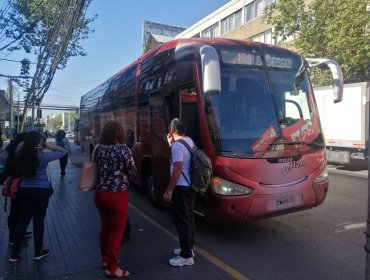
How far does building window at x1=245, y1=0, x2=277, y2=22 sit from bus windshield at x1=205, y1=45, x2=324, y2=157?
29.2m

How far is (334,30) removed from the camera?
17.3m

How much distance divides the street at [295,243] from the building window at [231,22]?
3302 cm

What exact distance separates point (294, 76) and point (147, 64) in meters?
3.42

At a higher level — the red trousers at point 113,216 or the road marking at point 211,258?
the red trousers at point 113,216

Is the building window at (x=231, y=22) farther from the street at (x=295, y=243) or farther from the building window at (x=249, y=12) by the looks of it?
the street at (x=295, y=243)

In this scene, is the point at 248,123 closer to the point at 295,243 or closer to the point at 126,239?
the point at 295,243

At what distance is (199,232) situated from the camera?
21.2 feet

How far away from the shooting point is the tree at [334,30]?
16.6m

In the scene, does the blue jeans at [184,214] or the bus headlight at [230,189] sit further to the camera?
the bus headlight at [230,189]

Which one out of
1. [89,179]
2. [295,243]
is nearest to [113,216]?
[89,179]

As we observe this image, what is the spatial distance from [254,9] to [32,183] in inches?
1334

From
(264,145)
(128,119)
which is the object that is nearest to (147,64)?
(128,119)

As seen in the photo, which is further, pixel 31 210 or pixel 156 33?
pixel 156 33

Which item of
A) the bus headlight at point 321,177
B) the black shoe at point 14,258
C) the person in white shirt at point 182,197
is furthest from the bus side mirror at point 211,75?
the black shoe at point 14,258
